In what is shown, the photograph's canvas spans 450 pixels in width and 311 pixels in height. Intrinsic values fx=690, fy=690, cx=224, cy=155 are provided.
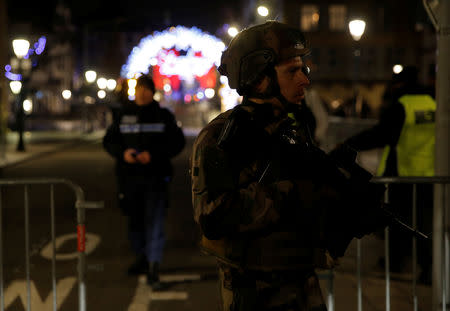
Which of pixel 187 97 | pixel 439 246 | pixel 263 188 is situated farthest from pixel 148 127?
pixel 187 97

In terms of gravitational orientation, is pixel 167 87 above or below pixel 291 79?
above

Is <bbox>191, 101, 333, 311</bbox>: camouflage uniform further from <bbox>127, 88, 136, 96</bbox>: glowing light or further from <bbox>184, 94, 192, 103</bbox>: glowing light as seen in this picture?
<bbox>184, 94, 192, 103</bbox>: glowing light

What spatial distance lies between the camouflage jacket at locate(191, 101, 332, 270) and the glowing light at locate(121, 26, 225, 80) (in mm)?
48582

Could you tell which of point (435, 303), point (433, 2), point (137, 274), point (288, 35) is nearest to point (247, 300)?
point (288, 35)

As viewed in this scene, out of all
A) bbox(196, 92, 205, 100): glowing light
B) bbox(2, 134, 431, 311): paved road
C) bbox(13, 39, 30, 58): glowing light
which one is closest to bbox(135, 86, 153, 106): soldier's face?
bbox(2, 134, 431, 311): paved road

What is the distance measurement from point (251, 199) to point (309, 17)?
56.3 meters

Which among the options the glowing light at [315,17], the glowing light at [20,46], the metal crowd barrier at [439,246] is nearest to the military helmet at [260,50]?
the metal crowd barrier at [439,246]

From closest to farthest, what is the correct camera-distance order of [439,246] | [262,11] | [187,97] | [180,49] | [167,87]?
[439,246] < [262,11] < [180,49] < [167,87] < [187,97]

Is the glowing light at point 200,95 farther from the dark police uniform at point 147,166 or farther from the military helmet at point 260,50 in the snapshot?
the military helmet at point 260,50

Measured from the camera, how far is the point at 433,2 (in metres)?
5.07

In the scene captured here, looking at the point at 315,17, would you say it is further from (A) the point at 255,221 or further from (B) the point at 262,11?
(A) the point at 255,221

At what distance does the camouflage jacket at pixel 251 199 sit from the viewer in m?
2.18

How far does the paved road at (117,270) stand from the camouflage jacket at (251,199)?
356 centimetres

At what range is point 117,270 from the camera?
23.7 feet
